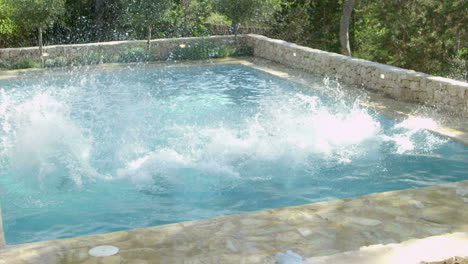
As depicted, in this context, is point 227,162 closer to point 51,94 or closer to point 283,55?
point 51,94

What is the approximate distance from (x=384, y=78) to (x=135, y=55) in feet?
24.1

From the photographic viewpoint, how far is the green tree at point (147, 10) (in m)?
15.6

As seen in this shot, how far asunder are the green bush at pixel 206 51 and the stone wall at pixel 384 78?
1.30 m

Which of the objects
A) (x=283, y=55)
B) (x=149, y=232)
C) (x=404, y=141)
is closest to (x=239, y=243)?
(x=149, y=232)

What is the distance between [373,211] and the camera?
17.4ft

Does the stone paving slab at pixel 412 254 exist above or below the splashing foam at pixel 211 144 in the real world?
above

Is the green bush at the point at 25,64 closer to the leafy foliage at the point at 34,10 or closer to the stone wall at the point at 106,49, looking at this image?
the stone wall at the point at 106,49

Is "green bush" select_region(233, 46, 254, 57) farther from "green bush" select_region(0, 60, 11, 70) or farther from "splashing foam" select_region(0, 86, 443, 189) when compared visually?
"splashing foam" select_region(0, 86, 443, 189)

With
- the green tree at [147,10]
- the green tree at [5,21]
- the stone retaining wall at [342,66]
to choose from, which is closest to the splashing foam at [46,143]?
the stone retaining wall at [342,66]

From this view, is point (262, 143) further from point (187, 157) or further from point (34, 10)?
point (34, 10)

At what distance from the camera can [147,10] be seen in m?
15.6

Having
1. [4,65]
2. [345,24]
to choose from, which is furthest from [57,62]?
[345,24]

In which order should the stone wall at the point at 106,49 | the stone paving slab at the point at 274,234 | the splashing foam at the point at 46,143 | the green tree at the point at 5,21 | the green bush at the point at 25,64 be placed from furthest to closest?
the green tree at the point at 5,21 < the stone wall at the point at 106,49 < the green bush at the point at 25,64 < the splashing foam at the point at 46,143 < the stone paving slab at the point at 274,234

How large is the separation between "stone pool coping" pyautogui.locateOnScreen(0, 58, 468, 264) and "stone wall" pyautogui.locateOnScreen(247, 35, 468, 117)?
3.81 m
